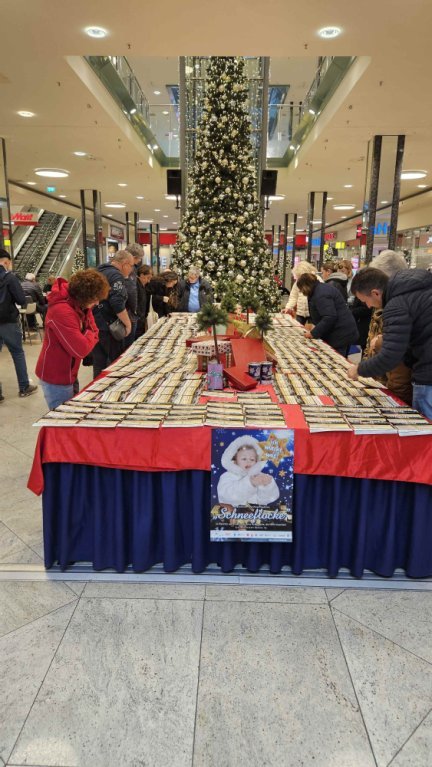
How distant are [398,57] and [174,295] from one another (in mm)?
3933

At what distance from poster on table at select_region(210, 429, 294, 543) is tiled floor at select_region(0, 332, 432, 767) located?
0.33m

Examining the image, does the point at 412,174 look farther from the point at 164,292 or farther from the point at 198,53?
the point at 198,53

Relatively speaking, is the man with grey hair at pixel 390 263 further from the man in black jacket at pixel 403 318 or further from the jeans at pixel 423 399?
the jeans at pixel 423 399

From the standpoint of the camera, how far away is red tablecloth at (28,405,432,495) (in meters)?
2.33

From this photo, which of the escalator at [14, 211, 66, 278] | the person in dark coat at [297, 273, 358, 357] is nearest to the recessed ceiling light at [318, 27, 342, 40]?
the person in dark coat at [297, 273, 358, 357]

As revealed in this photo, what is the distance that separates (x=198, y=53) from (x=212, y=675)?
5.87 meters

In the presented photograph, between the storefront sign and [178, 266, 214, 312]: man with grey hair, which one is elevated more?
the storefront sign

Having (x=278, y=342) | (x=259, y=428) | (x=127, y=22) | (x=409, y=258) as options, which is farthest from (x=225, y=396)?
(x=409, y=258)

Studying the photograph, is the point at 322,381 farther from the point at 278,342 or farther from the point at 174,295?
the point at 174,295

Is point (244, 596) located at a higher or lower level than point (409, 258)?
lower

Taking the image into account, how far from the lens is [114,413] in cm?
255

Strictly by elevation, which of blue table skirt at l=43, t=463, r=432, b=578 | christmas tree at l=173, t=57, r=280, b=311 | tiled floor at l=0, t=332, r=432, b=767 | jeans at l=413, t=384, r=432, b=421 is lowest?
tiled floor at l=0, t=332, r=432, b=767

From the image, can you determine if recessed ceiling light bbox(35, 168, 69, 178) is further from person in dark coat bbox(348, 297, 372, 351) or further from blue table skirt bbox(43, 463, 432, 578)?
blue table skirt bbox(43, 463, 432, 578)

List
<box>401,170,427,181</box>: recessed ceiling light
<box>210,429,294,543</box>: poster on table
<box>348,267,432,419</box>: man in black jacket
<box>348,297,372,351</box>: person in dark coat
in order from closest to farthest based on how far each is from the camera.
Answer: <box>210,429,294,543</box>: poster on table < <box>348,267,432,419</box>: man in black jacket < <box>348,297,372,351</box>: person in dark coat < <box>401,170,427,181</box>: recessed ceiling light
